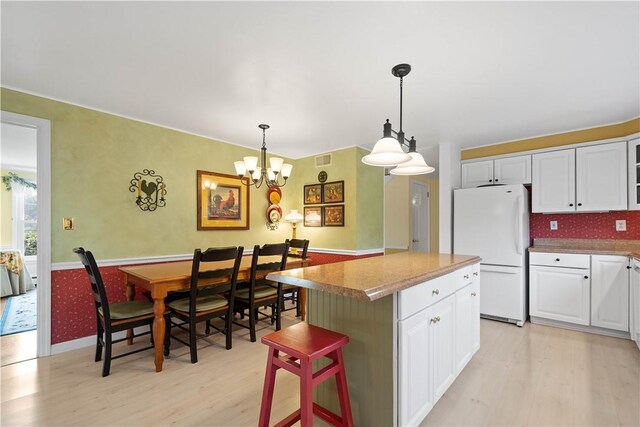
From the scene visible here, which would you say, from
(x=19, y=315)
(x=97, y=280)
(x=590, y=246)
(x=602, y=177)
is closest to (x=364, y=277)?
(x=97, y=280)

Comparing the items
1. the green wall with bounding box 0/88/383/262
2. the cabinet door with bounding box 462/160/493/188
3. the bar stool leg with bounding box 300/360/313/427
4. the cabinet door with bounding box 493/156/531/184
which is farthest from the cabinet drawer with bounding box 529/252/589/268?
the bar stool leg with bounding box 300/360/313/427

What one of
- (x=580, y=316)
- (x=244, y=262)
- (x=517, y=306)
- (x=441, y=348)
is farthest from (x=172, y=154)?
(x=580, y=316)

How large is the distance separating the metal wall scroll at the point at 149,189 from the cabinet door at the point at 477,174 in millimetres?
3921

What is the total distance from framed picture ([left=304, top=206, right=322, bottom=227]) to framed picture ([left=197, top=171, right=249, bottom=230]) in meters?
0.98

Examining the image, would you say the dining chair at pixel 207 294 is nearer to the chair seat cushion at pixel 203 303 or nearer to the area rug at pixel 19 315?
the chair seat cushion at pixel 203 303

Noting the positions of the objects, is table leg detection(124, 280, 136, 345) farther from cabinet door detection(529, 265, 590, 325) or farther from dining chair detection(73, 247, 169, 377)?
cabinet door detection(529, 265, 590, 325)

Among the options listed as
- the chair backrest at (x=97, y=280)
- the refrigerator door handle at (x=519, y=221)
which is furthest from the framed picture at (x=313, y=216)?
the chair backrest at (x=97, y=280)

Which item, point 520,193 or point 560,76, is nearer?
point 560,76

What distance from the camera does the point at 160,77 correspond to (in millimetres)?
2236

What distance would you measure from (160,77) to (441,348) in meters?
2.77

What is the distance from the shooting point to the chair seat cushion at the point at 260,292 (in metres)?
2.99

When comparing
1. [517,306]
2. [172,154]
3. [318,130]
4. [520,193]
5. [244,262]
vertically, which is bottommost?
[517,306]

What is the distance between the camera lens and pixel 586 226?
348 centimetres

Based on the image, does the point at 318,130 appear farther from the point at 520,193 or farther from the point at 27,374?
the point at 27,374
